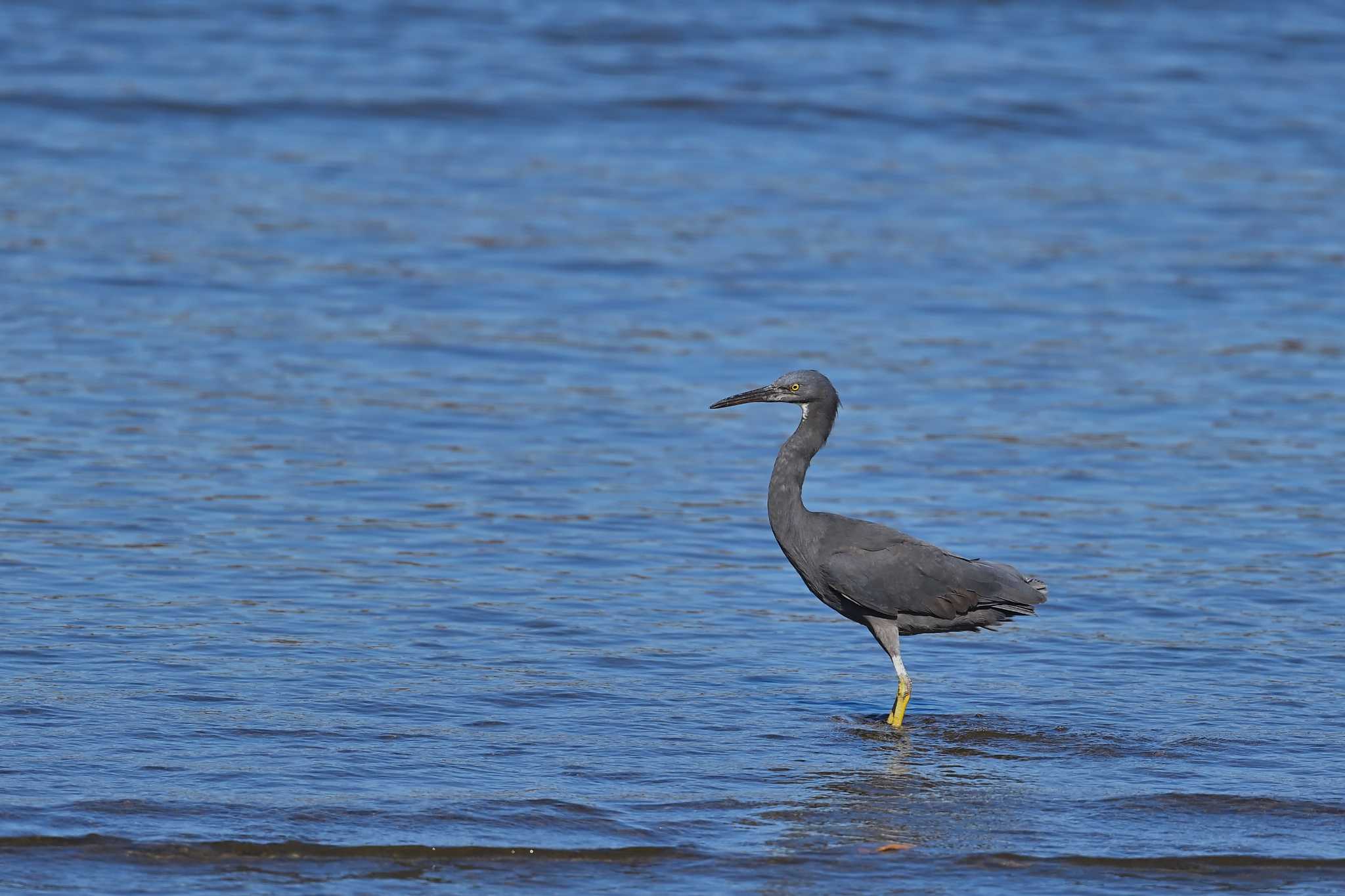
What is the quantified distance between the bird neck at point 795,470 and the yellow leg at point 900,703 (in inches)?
32.6

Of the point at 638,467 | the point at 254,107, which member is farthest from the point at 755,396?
the point at 254,107

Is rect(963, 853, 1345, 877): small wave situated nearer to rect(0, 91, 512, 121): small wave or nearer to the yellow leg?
the yellow leg

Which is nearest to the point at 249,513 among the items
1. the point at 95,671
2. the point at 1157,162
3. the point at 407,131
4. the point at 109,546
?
the point at 109,546

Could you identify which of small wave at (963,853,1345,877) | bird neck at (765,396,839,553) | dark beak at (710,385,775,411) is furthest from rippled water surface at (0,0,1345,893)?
dark beak at (710,385,775,411)

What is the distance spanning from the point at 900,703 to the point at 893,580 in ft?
1.80

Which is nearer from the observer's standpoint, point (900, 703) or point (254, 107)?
point (900, 703)

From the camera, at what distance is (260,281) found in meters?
16.0

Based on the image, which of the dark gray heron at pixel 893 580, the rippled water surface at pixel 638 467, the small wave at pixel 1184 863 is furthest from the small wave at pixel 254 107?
the small wave at pixel 1184 863

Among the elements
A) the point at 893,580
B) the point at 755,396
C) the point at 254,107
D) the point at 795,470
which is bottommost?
the point at 893,580

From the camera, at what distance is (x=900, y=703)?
27.1 ft

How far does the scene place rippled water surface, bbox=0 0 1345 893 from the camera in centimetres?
698

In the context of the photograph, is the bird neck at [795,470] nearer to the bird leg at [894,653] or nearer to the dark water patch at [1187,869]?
the bird leg at [894,653]

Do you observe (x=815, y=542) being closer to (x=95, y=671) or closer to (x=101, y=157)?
(x=95, y=671)

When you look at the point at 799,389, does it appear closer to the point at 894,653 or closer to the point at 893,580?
the point at 893,580
